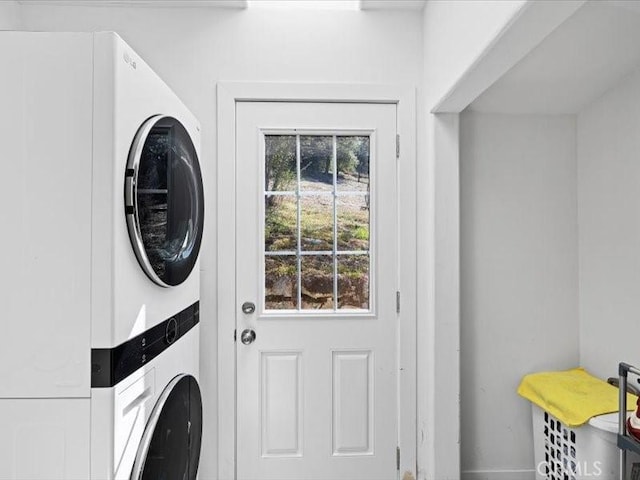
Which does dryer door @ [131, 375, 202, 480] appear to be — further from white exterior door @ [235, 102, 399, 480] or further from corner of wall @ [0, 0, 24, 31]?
corner of wall @ [0, 0, 24, 31]

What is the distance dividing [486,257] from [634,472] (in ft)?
3.32

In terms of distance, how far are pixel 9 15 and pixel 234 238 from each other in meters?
1.39

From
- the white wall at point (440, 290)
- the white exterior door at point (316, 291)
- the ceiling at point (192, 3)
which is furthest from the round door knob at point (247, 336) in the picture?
the ceiling at point (192, 3)

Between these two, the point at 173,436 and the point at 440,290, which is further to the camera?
the point at 440,290

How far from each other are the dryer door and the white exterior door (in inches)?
18.7

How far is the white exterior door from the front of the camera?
6.61 feet

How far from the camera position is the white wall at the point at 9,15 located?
1824 millimetres

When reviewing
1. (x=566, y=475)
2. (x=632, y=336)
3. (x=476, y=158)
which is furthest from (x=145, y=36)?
(x=566, y=475)

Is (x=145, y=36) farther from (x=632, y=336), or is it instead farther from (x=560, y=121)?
(x=632, y=336)

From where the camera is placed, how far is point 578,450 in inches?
67.3

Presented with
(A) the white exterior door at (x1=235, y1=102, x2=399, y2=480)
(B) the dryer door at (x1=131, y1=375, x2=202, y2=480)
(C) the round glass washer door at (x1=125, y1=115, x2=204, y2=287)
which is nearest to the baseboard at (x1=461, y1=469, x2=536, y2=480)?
(A) the white exterior door at (x1=235, y1=102, x2=399, y2=480)

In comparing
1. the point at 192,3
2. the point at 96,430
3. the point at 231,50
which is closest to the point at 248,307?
the point at 96,430

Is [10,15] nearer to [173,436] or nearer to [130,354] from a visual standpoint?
[130,354]

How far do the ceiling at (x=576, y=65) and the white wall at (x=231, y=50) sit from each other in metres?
0.46
